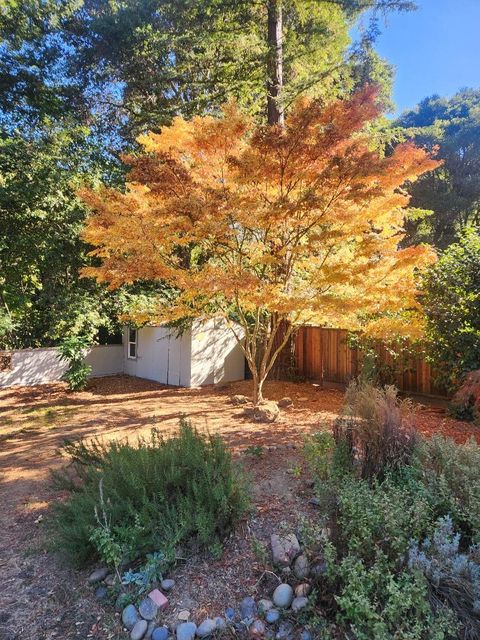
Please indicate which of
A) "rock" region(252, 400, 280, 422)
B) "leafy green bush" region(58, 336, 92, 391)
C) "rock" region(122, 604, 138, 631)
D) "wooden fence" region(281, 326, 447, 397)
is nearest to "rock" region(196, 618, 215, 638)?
"rock" region(122, 604, 138, 631)

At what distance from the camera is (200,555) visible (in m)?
2.68

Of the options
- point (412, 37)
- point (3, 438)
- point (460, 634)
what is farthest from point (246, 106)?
point (460, 634)

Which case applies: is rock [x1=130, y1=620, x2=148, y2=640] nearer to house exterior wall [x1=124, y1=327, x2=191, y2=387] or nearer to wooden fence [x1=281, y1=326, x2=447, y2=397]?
wooden fence [x1=281, y1=326, x2=447, y2=397]

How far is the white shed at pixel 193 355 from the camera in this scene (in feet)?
30.9

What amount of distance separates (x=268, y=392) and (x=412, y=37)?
8.04m

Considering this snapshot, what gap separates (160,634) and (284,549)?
849 millimetres

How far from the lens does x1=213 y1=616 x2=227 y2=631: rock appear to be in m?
2.18

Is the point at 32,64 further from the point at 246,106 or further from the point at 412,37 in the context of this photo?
the point at 412,37

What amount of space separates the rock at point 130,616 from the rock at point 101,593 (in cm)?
22

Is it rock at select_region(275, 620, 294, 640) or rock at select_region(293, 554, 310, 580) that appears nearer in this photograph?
rock at select_region(275, 620, 294, 640)

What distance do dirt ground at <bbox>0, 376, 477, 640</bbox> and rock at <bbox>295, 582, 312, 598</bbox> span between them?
20 centimetres

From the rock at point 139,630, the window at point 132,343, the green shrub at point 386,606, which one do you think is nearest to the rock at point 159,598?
the rock at point 139,630

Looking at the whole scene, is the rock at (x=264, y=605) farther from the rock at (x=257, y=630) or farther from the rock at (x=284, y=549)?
the rock at (x=284, y=549)

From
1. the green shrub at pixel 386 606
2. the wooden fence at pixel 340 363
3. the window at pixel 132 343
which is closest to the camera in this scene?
the green shrub at pixel 386 606
